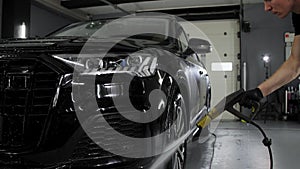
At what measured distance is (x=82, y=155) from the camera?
3.81 feet

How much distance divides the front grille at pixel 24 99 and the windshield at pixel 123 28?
0.93 meters

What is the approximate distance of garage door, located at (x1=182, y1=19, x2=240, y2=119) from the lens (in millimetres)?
7762

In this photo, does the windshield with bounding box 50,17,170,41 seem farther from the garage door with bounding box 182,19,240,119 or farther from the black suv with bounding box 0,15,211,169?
the garage door with bounding box 182,19,240,119

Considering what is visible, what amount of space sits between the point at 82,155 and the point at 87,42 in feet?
1.68

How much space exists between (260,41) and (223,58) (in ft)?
3.30

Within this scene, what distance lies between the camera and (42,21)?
24.5 feet

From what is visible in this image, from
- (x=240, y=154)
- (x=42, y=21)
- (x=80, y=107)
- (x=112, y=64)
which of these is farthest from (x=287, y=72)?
(x=42, y=21)

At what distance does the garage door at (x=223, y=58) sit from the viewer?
7762mm

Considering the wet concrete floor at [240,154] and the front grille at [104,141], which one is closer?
the front grille at [104,141]

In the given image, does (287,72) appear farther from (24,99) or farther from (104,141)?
(24,99)

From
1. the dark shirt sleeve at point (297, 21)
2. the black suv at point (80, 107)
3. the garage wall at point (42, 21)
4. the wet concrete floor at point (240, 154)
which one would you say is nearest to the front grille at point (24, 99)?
the black suv at point (80, 107)

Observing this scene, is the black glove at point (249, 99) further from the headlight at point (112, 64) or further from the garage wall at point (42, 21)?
the garage wall at point (42, 21)

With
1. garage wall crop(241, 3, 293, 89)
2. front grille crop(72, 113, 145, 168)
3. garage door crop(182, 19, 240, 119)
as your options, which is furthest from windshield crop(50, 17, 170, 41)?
garage wall crop(241, 3, 293, 89)

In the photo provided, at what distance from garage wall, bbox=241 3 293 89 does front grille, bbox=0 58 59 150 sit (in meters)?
6.92
